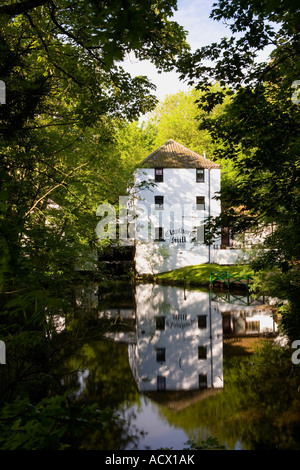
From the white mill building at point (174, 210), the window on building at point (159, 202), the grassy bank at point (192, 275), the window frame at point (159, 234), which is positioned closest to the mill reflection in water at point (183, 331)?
the grassy bank at point (192, 275)

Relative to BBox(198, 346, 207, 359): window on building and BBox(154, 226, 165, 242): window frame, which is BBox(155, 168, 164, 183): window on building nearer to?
BBox(154, 226, 165, 242): window frame

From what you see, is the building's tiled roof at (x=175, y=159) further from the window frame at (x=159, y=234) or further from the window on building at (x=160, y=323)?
the window on building at (x=160, y=323)

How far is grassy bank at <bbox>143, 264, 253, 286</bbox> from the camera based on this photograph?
27.4 m

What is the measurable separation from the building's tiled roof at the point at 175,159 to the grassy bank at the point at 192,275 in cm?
957

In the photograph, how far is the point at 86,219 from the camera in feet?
30.4

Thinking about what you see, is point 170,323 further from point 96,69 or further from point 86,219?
point 96,69

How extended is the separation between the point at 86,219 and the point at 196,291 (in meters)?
17.1

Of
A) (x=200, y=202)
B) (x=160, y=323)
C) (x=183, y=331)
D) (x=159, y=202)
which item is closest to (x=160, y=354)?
(x=183, y=331)

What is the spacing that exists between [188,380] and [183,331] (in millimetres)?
4982

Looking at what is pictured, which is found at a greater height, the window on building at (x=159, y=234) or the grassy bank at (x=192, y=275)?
the window on building at (x=159, y=234)

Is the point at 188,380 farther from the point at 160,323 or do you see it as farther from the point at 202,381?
the point at 160,323

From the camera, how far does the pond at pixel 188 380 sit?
7.54 meters

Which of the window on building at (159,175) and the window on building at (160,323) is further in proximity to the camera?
the window on building at (159,175)

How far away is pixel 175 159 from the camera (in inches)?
1312
